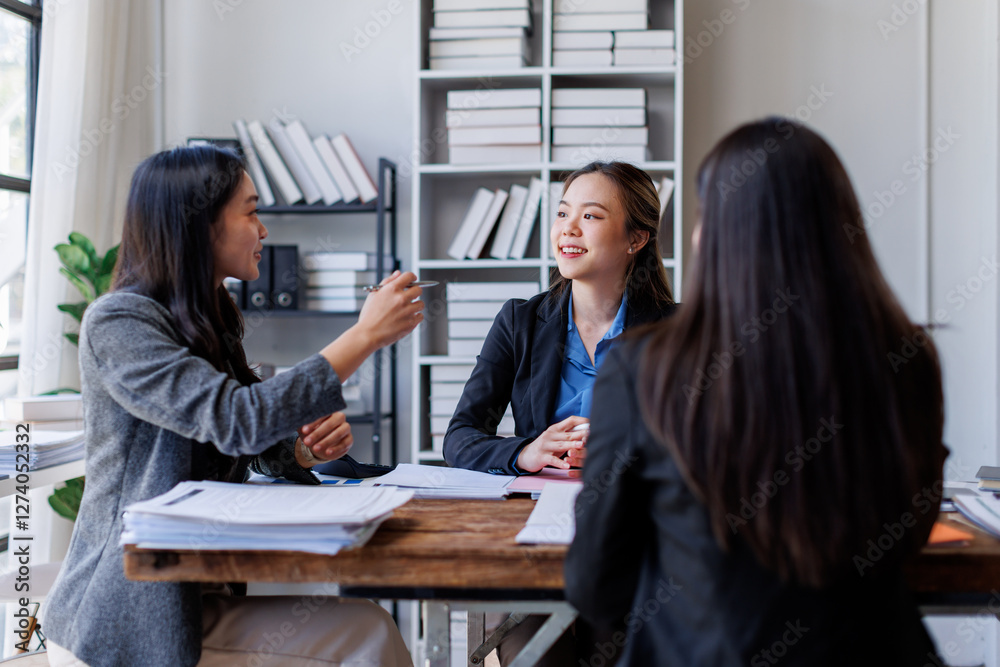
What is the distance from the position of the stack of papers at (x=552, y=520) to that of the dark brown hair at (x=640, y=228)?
789mm

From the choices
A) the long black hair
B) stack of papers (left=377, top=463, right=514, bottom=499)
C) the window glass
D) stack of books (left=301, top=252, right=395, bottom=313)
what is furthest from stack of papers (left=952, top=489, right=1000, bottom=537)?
the window glass

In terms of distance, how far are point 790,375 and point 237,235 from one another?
0.95m

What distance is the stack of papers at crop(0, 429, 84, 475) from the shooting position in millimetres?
1728

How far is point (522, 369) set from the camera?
6.20 feet

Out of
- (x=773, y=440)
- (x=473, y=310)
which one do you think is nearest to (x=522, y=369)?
(x=473, y=310)

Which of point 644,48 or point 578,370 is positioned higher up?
point 644,48

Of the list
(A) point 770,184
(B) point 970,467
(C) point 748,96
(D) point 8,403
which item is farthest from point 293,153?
(B) point 970,467

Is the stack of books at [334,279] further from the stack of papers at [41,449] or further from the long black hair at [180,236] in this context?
the long black hair at [180,236]

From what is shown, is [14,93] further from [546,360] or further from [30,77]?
[546,360]

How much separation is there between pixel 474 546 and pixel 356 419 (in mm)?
2066

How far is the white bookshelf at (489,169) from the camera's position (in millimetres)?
2775

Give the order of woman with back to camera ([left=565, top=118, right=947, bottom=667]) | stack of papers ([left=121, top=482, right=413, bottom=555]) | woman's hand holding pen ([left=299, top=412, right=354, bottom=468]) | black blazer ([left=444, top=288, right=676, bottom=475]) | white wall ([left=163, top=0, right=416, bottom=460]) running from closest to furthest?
woman with back to camera ([left=565, top=118, right=947, bottom=667])
stack of papers ([left=121, top=482, right=413, bottom=555])
woman's hand holding pen ([left=299, top=412, right=354, bottom=468])
black blazer ([left=444, top=288, right=676, bottom=475])
white wall ([left=163, top=0, right=416, bottom=460])

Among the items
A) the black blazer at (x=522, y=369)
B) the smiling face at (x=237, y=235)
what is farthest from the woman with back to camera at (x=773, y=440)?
the black blazer at (x=522, y=369)

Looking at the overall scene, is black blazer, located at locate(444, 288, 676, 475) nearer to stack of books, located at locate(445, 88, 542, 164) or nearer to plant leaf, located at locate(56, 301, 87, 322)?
stack of books, located at locate(445, 88, 542, 164)
